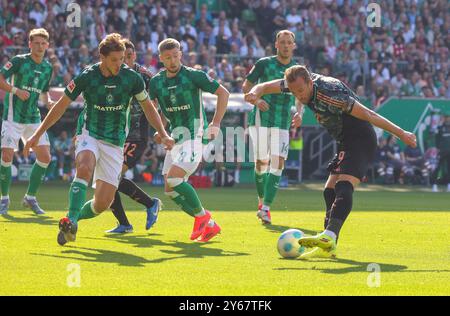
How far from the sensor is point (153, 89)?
11.6m

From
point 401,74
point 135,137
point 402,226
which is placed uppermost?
point 401,74

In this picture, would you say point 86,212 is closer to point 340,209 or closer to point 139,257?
point 139,257

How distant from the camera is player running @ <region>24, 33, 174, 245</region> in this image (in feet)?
33.7

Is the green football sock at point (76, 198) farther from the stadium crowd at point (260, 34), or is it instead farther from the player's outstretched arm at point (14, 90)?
the stadium crowd at point (260, 34)

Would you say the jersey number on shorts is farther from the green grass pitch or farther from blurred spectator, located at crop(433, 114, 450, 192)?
blurred spectator, located at crop(433, 114, 450, 192)

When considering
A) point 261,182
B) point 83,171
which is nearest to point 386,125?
point 83,171

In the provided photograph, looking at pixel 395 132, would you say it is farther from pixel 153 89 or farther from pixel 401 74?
pixel 401 74

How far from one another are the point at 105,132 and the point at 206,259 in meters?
2.03

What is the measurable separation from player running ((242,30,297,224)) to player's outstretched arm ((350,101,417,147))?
4544 millimetres

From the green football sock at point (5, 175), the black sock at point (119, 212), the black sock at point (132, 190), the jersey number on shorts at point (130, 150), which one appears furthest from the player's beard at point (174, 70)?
the green football sock at point (5, 175)

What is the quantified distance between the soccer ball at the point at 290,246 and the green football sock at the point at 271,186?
4.13 meters

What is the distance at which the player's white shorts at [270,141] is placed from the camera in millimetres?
14275

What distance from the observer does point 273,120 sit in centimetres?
1452
